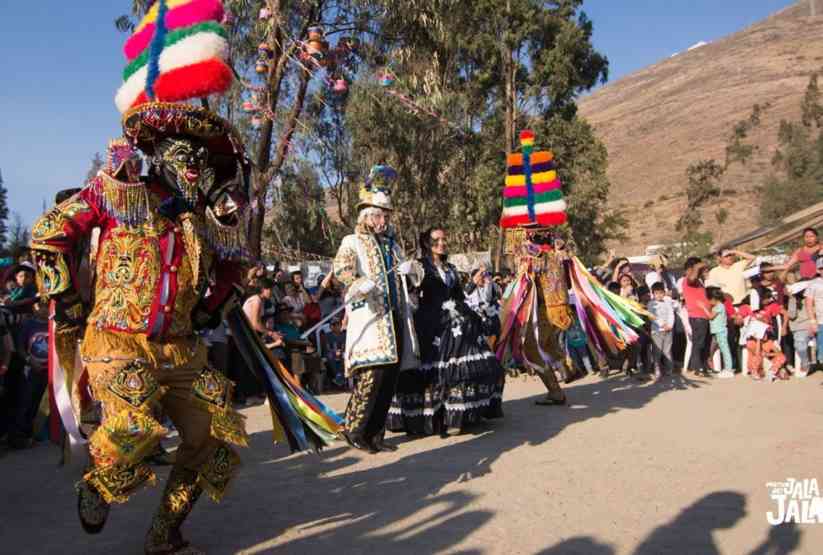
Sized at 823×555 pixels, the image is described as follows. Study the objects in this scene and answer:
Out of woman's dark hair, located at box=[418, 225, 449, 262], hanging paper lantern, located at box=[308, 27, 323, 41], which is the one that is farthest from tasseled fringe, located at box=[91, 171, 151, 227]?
hanging paper lantern, located at box=[308, 27, 323, 41]

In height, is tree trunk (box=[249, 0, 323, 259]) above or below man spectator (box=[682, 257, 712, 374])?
above

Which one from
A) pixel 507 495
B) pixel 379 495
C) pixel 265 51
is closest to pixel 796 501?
pixel 507 495

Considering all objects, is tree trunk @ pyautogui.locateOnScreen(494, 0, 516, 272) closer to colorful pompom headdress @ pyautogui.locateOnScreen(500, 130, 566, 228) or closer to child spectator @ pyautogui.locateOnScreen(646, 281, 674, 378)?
child spectator @ pyautogui.locateOnScreen(646, 281, 674, 378)

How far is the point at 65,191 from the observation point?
14.0 feet

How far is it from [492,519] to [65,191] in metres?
3.13

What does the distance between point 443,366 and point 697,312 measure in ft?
20.1

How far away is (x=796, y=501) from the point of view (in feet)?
14.4

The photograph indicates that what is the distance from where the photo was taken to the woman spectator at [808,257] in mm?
10508

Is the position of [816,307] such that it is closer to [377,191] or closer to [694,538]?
[377,191]

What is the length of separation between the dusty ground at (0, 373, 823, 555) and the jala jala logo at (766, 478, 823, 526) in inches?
3.0

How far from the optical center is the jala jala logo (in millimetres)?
4117

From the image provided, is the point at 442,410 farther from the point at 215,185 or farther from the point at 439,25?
the point at 439,25

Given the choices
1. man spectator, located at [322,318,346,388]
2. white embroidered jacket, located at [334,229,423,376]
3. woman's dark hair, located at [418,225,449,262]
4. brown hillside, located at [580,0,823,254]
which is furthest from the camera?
brown hillside, located at [580,0,823,254]

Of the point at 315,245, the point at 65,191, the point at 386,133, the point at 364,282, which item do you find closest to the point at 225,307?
the point at 65,191
